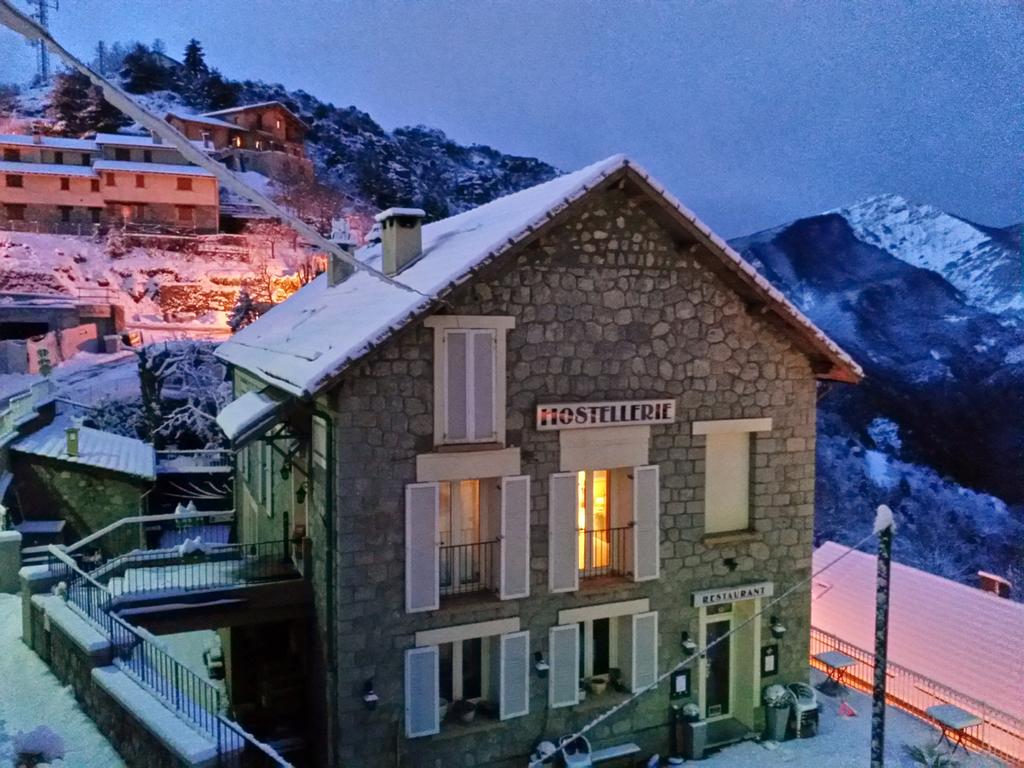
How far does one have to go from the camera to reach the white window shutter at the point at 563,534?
31.1 ft

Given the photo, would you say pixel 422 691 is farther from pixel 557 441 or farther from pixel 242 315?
pixel 242 315

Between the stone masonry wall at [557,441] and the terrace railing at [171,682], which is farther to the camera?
the stone masonry wall at [557,441]

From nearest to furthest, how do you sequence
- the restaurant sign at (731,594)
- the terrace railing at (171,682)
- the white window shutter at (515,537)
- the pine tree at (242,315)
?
the terrace railing at (171,682) < the white window shutter at (515,537) < the restaurant sign at (731,594) < the pine tree at (242,315)

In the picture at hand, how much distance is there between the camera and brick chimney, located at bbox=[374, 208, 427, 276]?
1052 centimetres

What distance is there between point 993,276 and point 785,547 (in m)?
47.0

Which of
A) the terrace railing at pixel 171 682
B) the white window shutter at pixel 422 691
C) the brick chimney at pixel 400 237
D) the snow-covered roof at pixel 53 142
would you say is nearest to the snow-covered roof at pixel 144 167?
the snow-covered roof at pixel 53 142

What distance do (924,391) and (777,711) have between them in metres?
38.1

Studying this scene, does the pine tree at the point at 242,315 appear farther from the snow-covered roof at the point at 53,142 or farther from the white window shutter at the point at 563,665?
the white window shutter at the point at 563,665

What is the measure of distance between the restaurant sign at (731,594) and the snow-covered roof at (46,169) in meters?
45.4

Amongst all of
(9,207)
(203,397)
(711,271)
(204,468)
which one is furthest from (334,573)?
(9,207)

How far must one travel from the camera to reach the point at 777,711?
10.7m

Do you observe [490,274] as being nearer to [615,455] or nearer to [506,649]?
[615,455]

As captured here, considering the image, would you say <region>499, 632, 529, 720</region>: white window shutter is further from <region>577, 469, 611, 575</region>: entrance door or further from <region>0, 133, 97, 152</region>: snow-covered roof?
<region>0, 133, 97, 152</region>: snow-covered roof

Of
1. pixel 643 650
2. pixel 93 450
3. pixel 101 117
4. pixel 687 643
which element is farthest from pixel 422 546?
pixel 101 117
